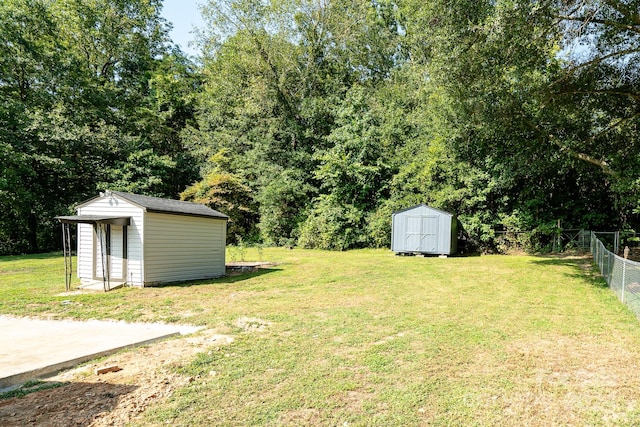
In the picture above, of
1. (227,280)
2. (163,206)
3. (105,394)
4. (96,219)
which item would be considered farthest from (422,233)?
(105,394)

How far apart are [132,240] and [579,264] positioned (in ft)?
42.5

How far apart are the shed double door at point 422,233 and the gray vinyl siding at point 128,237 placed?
34.2 feet

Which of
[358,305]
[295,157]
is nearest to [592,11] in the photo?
[358,305]

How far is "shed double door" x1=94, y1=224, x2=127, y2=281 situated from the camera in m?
9.05

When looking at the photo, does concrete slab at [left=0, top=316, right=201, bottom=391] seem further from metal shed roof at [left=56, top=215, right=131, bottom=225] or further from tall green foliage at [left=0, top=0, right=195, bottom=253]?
tall green foliage at [left=0, top=0, right=195, bottom=253]

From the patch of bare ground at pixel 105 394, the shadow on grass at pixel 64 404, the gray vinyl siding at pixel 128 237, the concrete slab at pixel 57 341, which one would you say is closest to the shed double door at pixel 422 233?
the gray vinyl siding at pixel 128 237

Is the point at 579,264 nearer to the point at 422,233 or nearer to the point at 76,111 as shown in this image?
the point at 422,233

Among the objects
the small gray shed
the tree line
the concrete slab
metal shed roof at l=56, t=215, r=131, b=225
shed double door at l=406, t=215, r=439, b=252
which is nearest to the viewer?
the concrete slab

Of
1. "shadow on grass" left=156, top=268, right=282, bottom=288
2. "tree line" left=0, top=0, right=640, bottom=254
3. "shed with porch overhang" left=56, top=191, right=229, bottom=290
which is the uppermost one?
"tree line" left=0, top=0, right=640, bottom=254

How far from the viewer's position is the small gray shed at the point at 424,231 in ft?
50.0

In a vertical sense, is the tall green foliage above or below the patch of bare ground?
above

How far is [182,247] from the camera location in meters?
9.95

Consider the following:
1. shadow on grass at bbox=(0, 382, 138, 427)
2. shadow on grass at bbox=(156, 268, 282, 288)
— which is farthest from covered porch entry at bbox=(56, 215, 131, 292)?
shadow on grass at bbox=(0, 382, 138, 427)

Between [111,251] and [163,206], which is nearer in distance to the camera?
[111,251]
